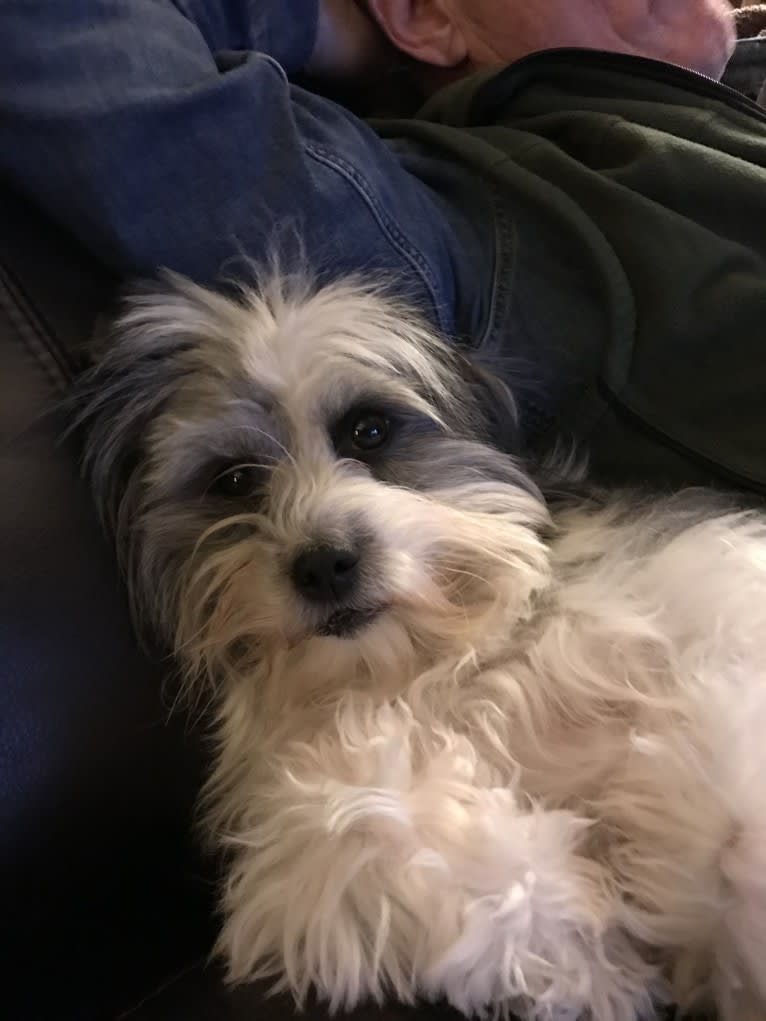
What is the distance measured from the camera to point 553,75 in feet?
4.16

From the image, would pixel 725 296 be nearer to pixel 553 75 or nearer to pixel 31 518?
pixel 553 75

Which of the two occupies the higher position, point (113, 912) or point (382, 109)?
point (382, 109)

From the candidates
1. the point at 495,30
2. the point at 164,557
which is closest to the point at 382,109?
the point at 495,30

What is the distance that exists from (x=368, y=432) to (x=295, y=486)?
0.32ft

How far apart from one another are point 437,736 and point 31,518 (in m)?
0.39

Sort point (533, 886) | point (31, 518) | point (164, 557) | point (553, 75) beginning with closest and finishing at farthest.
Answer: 1. point (533, 886)
2. point (31, 518)
3. point (164, 557)
4. point (553, 75)

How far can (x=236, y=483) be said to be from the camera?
1.02 m

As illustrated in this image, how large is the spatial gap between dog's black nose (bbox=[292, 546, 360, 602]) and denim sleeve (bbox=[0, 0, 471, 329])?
0.31 metres

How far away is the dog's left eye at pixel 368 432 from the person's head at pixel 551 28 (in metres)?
0.60

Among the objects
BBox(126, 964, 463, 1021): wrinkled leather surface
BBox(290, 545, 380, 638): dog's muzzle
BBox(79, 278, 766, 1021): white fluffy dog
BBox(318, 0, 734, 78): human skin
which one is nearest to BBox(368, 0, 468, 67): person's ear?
BBox(318, 0, 734, 78): human skin

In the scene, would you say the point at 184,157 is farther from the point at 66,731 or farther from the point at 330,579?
the point at 66,731

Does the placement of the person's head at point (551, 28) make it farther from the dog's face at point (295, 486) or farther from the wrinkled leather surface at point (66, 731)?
the wrinkled leather surface at point (66, 731)

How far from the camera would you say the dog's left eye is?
3.35 feet

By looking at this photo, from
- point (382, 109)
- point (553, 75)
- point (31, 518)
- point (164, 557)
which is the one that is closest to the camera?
point (31, 518)
